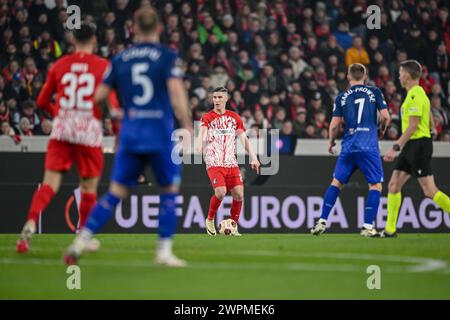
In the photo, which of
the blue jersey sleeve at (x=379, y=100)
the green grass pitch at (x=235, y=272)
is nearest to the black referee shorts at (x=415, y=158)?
the blue jersey sleeve at (x=379, y=100)

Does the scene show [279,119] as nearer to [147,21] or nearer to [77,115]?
[77,115]

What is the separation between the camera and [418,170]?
43.9ft

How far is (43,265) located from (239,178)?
6.17m

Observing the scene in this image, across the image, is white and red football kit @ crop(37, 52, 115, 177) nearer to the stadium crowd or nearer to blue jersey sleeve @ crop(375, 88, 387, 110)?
blue jersey sleeve @ crop(375, 88, 387, 110)

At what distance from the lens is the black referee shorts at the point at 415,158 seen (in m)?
13.4

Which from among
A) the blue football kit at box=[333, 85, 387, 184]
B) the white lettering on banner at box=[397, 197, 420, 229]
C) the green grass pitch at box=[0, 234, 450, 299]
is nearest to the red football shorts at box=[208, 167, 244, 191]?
the blue football kit at box=[333, 85, 387, 184]

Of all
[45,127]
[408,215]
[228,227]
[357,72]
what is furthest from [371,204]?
[45,127]

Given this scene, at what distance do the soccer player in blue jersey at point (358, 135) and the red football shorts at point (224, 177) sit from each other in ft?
5.65

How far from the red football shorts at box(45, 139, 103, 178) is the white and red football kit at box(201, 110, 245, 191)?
16.0 feet

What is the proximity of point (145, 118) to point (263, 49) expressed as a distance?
44.8 feet

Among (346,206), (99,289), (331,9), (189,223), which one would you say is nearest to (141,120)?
(99,289)

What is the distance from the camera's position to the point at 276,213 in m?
17.0

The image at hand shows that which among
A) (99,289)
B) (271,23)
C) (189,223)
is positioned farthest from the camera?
(271,23)
